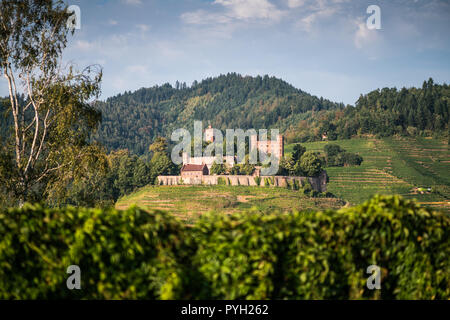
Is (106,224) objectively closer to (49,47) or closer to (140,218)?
(140,218)

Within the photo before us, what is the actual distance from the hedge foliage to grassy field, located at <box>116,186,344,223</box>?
161 ft

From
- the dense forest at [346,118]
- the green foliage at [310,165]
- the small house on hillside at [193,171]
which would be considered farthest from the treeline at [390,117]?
the small house on hillside at [193,171]

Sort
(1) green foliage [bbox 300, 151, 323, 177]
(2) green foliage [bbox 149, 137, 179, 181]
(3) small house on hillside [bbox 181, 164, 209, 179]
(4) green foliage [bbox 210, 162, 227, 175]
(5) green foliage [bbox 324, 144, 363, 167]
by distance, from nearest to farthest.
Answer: (1) green foliage [bbox 300, 151, 323, 177], (5) green foliage [bbox 324, 144, 363, 167], (3) small house on hillside [bbox 181, 164, 209, 179], (2) green foliage [bbox 149, 137, 179, 181], (4) green foliage [bbox 210, 162, 227, 175]

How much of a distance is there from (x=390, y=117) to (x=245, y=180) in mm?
41258

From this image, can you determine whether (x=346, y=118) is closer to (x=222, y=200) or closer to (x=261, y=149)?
(x=261, y=149)

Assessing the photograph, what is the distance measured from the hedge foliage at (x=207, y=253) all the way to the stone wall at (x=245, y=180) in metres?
62.8

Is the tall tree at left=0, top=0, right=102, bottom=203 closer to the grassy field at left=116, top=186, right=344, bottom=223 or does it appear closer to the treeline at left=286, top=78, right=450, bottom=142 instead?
the grassy field at left=116, top=186, right=344, bottom=223

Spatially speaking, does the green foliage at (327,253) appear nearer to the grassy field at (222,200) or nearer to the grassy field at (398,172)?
the grassy field at (222,200)

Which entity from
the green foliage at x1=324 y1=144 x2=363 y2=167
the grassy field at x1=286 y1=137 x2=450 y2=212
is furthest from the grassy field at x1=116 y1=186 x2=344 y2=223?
the green foliage at x1=324 y1=144 x2=363 y2=167

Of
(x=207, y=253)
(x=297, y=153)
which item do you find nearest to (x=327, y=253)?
(x=207, y=253)

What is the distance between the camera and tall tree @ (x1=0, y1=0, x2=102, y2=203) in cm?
1038

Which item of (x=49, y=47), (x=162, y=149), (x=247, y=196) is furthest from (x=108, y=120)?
(x=49, y=47)
